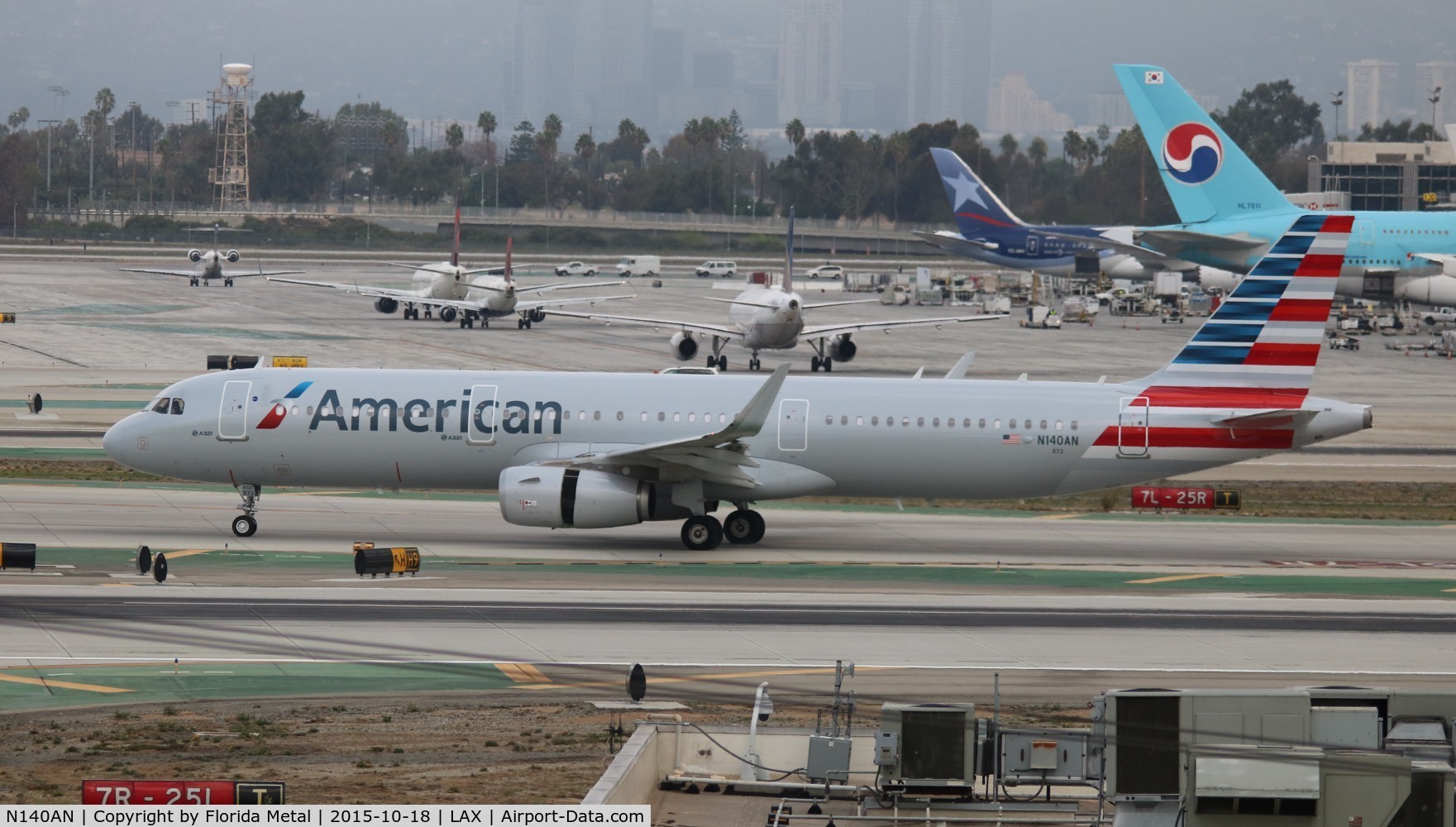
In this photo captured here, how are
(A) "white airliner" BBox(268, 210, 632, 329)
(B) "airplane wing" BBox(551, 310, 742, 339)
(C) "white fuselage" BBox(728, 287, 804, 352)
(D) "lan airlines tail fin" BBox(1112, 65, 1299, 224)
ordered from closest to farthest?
(C) "white fuselage" BBox(728, 287, 804, 352) → (B) "airplane wing" BBox(551, 310, 742, 339) → (D) "lan airlines tail fin" BBox(1112, 65, 1299, 224) → (A) "white airliner" BBox(268, 210, 632, 329)

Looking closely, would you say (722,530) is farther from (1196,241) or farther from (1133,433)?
(1196,241)

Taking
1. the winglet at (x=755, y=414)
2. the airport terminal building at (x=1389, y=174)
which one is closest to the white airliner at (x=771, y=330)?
the winglet at (x=755, y=414)

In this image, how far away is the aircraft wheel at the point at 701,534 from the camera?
1576 inches

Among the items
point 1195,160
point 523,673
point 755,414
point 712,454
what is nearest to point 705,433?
point 712,454

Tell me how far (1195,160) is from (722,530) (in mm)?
69600

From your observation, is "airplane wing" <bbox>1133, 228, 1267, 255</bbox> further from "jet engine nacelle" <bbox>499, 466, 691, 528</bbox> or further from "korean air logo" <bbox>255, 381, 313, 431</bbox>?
"korean air logo" <bbox>255, 381, 313, 431</bbox>

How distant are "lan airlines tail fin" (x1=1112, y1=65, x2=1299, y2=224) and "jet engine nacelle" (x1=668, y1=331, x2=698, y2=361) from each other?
31.6 metres

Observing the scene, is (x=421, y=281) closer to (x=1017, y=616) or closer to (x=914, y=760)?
(x=1017, y=616)

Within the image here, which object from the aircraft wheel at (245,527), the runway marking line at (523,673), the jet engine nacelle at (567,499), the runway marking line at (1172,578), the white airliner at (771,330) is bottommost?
the runway marking line at (1172,578)

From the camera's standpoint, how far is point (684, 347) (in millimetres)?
89125

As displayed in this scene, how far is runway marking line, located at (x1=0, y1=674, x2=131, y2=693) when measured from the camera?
2561cm

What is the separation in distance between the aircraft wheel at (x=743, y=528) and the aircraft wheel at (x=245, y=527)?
442 inches

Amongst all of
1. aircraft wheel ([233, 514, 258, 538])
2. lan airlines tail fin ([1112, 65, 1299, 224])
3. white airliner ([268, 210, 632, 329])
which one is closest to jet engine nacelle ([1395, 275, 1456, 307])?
lan airlines tail fin ([1112, 65, 1299, 224])

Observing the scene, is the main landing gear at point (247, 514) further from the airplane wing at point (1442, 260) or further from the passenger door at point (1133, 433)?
the airplane wing at point (1442, 260)
